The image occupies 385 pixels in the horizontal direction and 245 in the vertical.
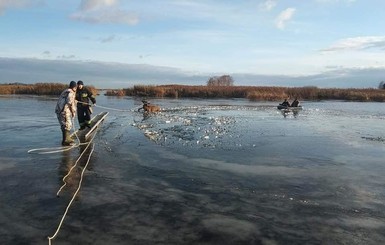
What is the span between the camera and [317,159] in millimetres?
11812

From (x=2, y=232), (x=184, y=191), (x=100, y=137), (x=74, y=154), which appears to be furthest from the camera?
(x=100, y=137)

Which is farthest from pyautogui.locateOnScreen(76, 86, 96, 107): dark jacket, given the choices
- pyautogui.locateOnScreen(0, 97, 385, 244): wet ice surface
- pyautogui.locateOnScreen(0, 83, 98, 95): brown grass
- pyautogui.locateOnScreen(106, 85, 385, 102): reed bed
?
pyautogui.locateOnScreen(106, 85, 385, 102): reed bed

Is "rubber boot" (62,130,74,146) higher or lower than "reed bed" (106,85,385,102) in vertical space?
lower

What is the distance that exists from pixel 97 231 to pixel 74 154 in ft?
19.4

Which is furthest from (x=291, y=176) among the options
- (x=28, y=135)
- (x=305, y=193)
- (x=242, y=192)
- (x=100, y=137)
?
(x=28, y=135)

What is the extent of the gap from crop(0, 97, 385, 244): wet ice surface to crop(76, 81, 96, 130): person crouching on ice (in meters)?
1.51

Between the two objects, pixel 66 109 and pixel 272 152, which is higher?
pixel 66 109

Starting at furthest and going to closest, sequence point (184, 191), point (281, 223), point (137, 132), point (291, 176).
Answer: point (137, 132), point (291, 176), point (184, 191), point (281, 223)

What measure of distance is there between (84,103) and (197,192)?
27.2ft

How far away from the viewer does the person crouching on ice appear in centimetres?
1523

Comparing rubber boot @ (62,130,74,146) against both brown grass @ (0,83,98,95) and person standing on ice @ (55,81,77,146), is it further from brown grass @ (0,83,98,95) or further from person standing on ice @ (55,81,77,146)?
brown grass @ (0,83,98,95)

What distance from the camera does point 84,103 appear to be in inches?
592

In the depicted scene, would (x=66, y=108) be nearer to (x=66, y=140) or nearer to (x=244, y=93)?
(x=66, y=140)

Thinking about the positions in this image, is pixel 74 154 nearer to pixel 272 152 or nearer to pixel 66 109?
→ pixel 66 109
